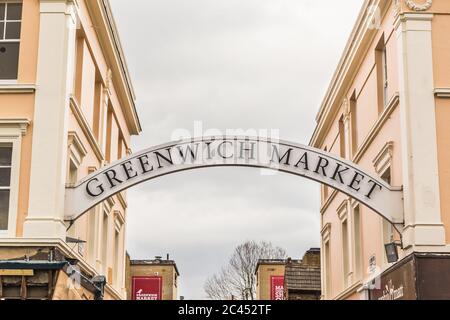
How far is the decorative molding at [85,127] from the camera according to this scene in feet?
63.4

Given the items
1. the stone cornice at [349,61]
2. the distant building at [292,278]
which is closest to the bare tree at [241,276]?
the distant building at [292,278]

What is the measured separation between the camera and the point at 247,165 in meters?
18.8

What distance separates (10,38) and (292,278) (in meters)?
23.9

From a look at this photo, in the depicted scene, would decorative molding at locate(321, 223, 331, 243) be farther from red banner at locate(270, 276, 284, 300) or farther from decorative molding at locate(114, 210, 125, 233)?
red banner at locate(270, 276, 284, 300)

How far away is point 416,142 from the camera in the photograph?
60.0 feet

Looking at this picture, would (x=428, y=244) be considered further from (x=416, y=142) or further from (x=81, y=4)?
(x=81, y=4)

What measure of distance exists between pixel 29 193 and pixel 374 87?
9.91 meters

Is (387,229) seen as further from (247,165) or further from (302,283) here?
(302,283)

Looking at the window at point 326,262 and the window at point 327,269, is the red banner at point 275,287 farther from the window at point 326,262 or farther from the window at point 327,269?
the window at point 327,269

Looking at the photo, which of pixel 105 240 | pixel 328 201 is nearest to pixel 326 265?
pixel 328 201

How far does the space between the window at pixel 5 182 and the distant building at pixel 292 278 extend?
22547 millimetres

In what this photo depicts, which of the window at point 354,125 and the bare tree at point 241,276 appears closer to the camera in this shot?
the window at point 354,125

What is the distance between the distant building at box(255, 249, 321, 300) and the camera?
39.0 m
